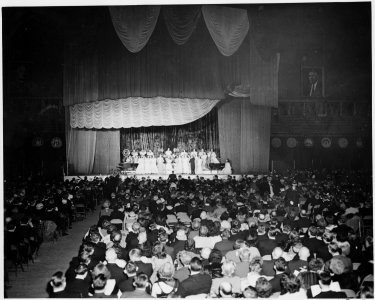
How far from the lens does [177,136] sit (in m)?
23.5

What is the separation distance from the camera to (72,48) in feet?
53.4

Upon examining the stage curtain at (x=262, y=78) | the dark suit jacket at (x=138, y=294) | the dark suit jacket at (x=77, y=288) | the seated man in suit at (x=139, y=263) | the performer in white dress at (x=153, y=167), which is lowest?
the dark suit jacket at (x=77, y=288)

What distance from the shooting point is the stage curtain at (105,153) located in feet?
71.5

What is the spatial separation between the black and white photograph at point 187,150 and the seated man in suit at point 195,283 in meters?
0.02

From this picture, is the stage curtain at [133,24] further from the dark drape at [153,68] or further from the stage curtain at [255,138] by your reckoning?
the stage curtain at [255,138]

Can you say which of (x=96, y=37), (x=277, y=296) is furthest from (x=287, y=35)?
(x=277, y=296)

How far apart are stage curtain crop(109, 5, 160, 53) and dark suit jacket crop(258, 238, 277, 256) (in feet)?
34.6

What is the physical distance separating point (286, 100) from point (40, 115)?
13722mm

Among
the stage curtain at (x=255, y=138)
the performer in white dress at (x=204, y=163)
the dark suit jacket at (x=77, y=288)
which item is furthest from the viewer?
the stage curtain at (x=255, y=138)

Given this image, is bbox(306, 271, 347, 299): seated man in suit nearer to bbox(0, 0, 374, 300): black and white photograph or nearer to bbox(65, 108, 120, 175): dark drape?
bbox(0, 0, 374, 300): black and white photograph

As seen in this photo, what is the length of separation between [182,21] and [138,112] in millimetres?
7475

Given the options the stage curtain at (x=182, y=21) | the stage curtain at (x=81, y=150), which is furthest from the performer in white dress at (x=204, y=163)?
the stage curtain at (x=182, y=21)

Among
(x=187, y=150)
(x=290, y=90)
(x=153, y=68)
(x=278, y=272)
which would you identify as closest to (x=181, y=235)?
(x=278, y=272)

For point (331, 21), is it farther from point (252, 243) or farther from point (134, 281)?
point (134, 281)
